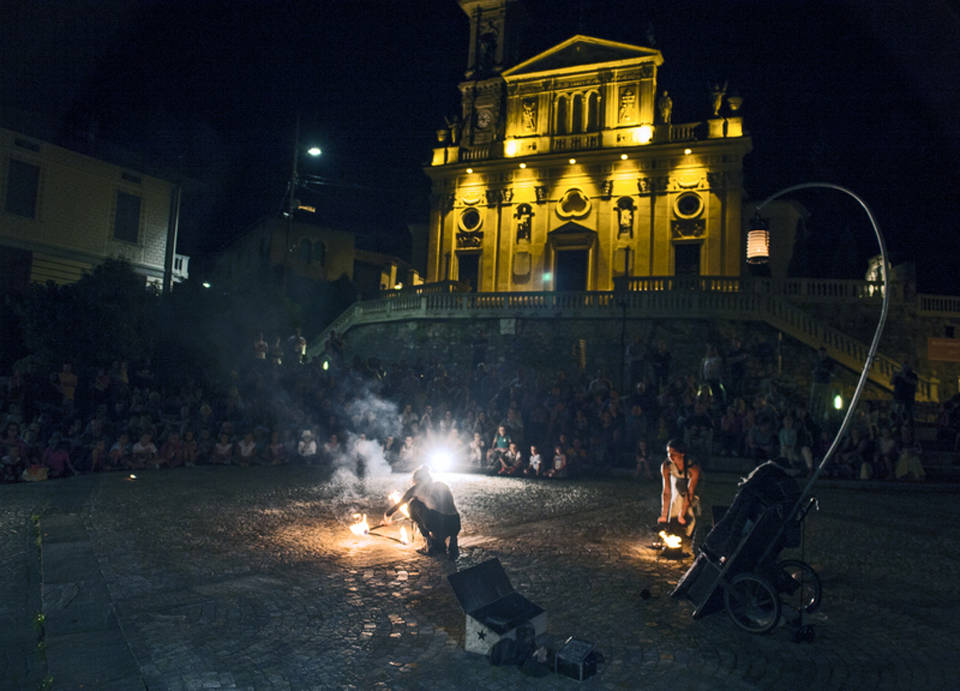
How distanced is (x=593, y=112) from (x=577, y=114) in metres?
0.85

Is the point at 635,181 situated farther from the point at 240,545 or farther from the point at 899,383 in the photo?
the point at 240,545

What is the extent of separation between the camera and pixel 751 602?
17.4ft

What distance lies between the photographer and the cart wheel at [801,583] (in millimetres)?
5598

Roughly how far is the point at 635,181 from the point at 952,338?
49.8ft

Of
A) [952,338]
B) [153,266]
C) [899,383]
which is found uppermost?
[153,266]

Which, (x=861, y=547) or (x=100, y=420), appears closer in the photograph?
(x=861, y=547)

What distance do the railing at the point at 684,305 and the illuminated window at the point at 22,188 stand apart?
1343cm

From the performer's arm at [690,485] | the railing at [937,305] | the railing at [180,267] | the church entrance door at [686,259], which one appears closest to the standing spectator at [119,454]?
the performer's arm at [690,485]

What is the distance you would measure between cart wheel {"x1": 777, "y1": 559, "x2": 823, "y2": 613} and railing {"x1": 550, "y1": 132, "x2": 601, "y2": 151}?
2845 centimetres

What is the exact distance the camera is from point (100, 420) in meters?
13.2

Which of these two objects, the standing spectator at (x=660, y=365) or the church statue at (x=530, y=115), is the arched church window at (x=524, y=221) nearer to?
the church statue at (x=530, y=115)

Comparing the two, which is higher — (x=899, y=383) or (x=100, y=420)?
(x=899, y=383)

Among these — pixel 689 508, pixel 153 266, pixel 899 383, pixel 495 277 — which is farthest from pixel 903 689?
pixel 495 277

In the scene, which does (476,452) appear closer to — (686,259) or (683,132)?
(686,259)
